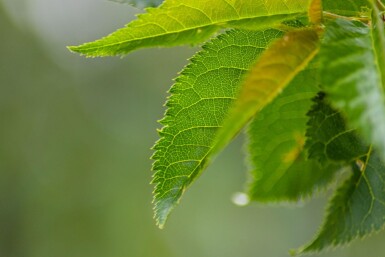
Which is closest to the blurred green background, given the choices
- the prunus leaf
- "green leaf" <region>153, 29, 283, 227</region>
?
"green leaf" <region>153, 29, 283, 227</region>

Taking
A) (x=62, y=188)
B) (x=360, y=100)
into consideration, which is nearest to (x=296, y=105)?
(x=360, y=100)

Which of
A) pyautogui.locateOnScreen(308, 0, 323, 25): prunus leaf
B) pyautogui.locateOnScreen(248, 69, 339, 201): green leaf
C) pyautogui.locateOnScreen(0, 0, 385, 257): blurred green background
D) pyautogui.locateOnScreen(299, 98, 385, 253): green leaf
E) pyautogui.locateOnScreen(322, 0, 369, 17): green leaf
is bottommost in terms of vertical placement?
pyautogui.locateOnScreen(0, 0, 385, 257): blurred green background

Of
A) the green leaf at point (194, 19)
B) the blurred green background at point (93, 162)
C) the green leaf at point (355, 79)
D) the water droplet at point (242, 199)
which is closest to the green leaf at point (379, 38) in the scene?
the green leaf at point (355, 79)

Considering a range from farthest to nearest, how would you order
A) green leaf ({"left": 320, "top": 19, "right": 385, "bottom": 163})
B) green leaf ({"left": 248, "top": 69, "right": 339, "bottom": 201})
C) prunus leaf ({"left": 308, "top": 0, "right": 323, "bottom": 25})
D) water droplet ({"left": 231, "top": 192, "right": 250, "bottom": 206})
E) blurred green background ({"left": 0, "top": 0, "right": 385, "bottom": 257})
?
1. blurred green background ({"left": 0, "top": 0, "right": 385, "bottom": 257})
2. water droplet ({"left": 231, "top": 192, "right": 250, "bottom": 206})
3. green leaf ({"left": 248, "top": 69, "right": 339, "bottom": 201})
4. prunus leaf ({"left": 308, "top": 0, "right": 323, "bottom": 25})
5. green leaf ({"left": 320, "top": 19, "right": 385, "bottom": 163})

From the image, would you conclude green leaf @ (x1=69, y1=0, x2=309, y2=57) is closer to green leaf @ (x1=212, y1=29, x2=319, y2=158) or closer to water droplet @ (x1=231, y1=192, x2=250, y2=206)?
green leaf @ (x1=212, y1=29, x2=319, y2=158)

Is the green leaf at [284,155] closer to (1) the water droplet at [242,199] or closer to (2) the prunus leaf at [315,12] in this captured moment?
(1) the water droplet at [242,199]

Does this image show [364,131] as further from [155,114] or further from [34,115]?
[34,115]

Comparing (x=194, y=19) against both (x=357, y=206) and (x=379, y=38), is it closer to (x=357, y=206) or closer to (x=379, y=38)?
(x=379, y=38)
